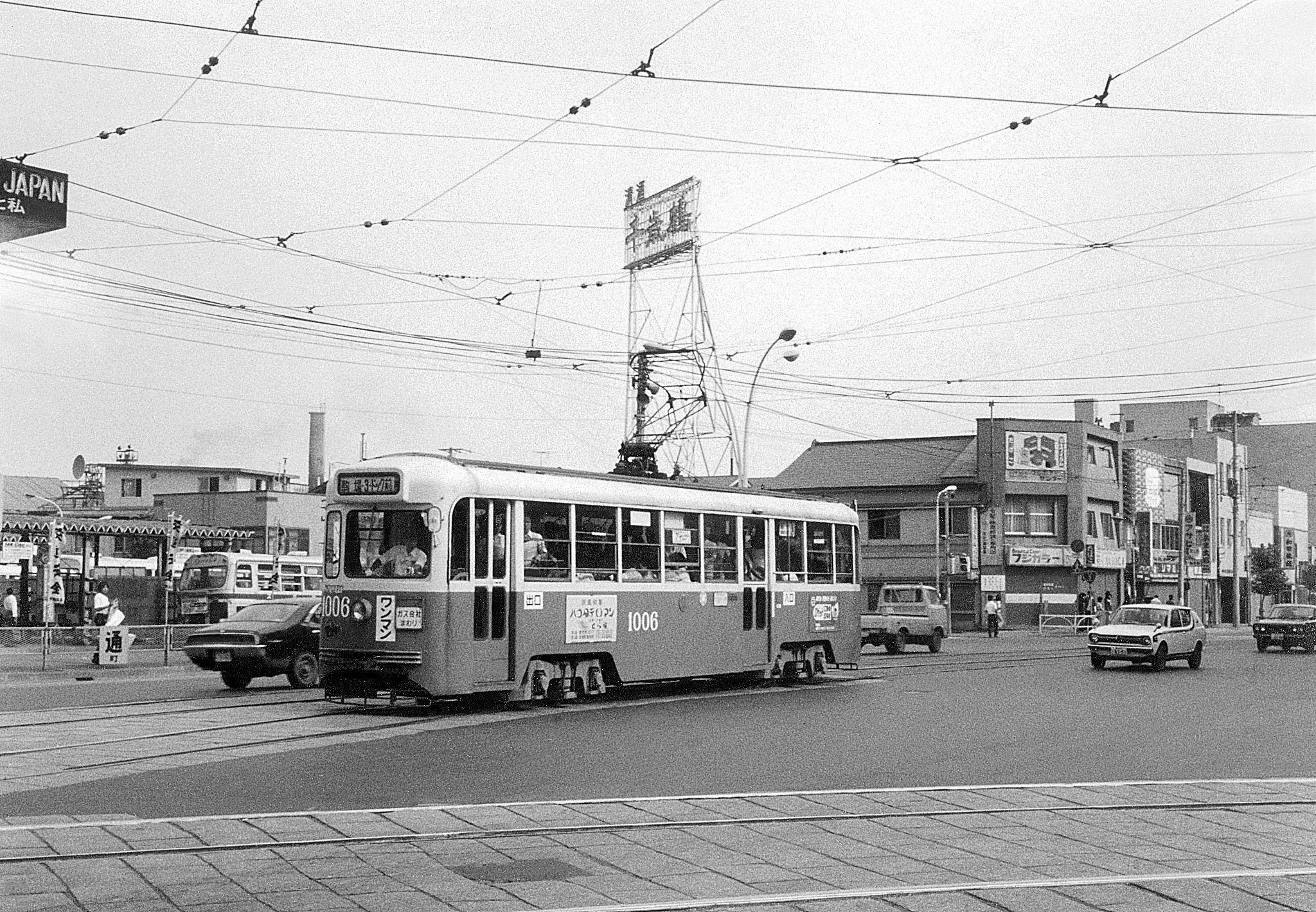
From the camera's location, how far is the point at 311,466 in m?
69.8

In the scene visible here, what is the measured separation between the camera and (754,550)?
74.7ft

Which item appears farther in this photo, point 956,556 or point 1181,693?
point 956,556

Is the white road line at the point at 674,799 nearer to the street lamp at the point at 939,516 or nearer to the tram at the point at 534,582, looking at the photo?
the tram at the point at 534,582

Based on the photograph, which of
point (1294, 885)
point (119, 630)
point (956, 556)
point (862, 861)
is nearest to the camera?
point (1294, 885)

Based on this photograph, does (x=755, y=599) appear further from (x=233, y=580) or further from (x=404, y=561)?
(x=233, y=580)

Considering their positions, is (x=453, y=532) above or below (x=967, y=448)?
below

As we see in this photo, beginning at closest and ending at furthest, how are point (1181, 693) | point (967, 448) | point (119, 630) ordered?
point (1181, 693) → point (119, 630) → point (967, 448)

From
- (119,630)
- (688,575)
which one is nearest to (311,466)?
(119,630)

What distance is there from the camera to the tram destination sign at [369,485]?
17.2 metres

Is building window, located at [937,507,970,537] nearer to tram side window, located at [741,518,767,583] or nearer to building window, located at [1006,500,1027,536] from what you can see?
building window, located at [1006,500,1027,536]

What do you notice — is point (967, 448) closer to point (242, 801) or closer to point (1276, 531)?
point (1276, 531)

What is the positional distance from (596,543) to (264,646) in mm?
5937

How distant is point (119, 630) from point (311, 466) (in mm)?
41840

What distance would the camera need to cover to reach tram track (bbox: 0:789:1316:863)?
8266 mm
